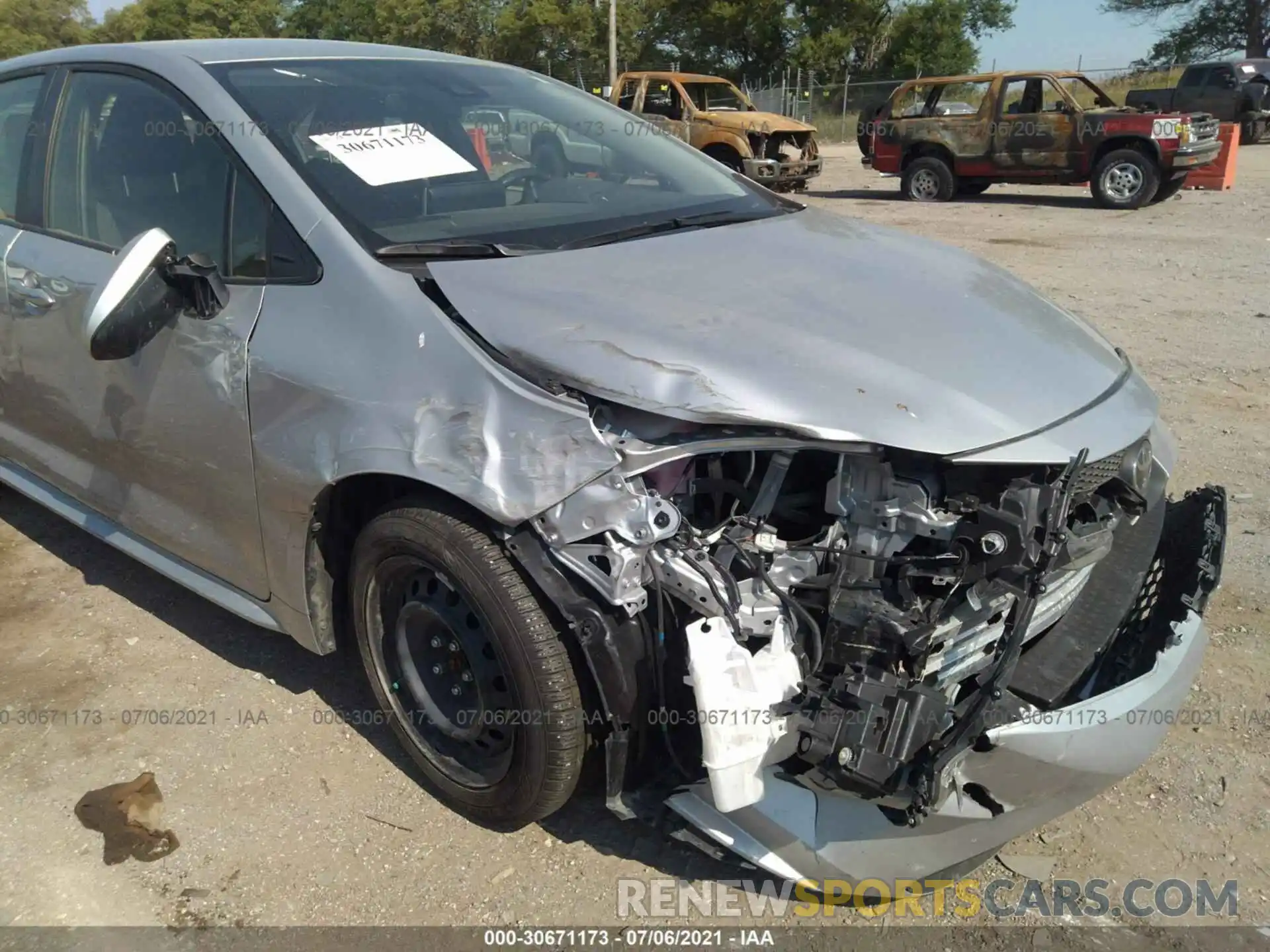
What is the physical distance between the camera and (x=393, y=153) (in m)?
2.73

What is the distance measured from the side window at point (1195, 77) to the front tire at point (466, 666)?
25333mm

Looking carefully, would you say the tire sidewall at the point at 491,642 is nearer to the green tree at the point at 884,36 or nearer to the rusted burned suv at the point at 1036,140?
the rusted burned suv at the point at 1036,140

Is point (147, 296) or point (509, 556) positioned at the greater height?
point (147, 296)

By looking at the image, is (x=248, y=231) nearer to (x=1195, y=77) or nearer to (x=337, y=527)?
(x=337, y=527)

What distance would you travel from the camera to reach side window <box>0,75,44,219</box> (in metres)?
3.44

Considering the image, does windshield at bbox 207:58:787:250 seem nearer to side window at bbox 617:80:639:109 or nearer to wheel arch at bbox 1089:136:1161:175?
wheel arch at bbox 1089:136:1161:175

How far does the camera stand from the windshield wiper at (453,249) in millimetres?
2375

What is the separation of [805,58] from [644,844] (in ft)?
134

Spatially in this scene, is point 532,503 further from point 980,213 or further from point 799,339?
point 980,213

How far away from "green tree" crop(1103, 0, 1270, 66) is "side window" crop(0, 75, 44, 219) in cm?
4678

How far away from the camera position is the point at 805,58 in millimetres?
38719

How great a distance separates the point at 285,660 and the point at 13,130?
2.14 m

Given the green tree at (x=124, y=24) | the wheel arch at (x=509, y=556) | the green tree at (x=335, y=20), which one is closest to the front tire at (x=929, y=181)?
the wheel arch at (x=509, y=556)

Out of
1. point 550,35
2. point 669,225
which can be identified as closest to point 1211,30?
point 550,35
